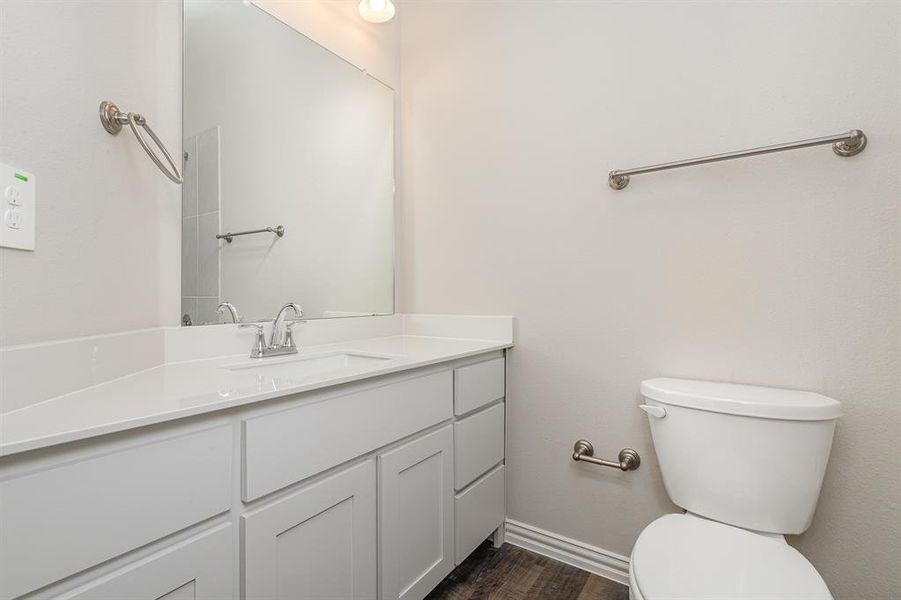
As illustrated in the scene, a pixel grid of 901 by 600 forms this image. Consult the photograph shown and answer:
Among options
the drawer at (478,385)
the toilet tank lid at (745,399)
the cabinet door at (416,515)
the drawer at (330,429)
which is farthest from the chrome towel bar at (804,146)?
the cabinet door at (416,515)

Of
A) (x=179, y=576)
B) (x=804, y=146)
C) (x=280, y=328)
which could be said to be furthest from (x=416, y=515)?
(x=804, y=146)

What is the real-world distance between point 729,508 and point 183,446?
4.05 feet

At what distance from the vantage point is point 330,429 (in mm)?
920

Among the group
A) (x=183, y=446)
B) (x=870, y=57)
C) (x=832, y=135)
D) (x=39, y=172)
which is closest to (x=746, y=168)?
(x=832, y=135)

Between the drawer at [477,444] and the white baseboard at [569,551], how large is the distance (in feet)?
0.98

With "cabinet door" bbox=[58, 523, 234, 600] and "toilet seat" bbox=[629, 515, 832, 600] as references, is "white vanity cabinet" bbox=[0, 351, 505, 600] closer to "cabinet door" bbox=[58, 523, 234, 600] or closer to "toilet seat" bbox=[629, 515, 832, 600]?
"cabinet door" bbox=[58, 523, 234, 600]

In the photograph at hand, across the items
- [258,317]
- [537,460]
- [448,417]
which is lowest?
[537,460]

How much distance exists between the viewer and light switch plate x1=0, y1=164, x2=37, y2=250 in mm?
686

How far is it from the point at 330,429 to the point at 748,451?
1.01 m

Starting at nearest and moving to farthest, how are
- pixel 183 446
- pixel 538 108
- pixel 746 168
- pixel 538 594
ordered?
pixel 183 446 < pixel 746 168 < pixel 538 594 < pixel 538 108

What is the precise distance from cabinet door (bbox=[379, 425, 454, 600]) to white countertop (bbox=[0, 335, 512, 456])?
0.25 meters

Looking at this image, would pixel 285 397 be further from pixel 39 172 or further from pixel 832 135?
pixel 832 135

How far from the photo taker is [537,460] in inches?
61.8

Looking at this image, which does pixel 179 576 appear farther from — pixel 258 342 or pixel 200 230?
pixel 200 230
